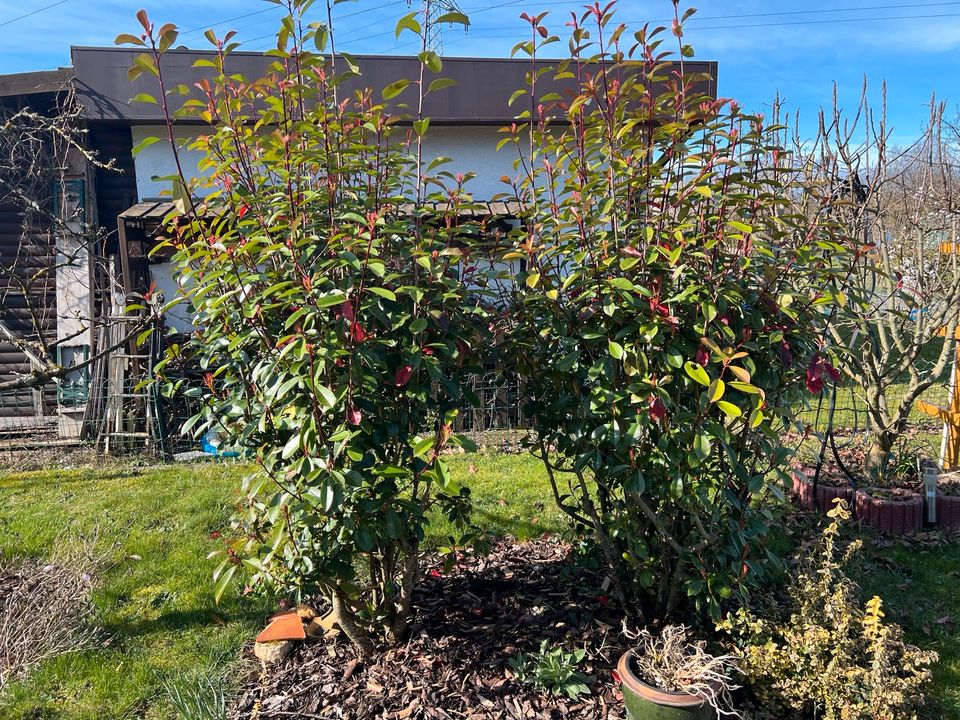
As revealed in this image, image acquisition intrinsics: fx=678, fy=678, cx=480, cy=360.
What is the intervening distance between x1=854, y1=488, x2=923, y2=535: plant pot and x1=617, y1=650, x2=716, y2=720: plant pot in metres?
2.84

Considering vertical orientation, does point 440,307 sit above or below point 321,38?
below

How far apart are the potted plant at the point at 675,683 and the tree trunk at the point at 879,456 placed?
10.7 ft

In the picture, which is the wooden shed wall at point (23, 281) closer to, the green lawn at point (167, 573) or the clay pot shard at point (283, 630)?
the green lawn at point (167, 573)

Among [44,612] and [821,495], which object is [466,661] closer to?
[44,612]

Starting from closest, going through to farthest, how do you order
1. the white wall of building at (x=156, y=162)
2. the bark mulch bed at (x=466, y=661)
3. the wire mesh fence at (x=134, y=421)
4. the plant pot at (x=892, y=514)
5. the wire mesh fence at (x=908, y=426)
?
1. the bark mulch bed at (x=466, y=661)
2. the plant pot at (x=892, y=514)
3. the wire mesh fence at (x=908, y=426)
4. the wire mesh fence at (x=134, y=421)
5. the white wall of building at (x=156, y=162)

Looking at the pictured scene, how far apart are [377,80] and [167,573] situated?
265 inches

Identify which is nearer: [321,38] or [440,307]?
[321,38]

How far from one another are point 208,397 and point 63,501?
354 cm

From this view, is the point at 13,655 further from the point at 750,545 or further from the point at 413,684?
the point at 750,545

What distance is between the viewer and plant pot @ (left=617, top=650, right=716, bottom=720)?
2.47 meters

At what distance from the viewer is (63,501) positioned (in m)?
5.61

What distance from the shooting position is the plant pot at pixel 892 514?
186 inches

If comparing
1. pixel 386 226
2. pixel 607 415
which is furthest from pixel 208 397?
pixel 607 415

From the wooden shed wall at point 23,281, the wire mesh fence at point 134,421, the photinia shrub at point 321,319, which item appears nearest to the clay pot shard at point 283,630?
the photinia shrub at point 321,319
